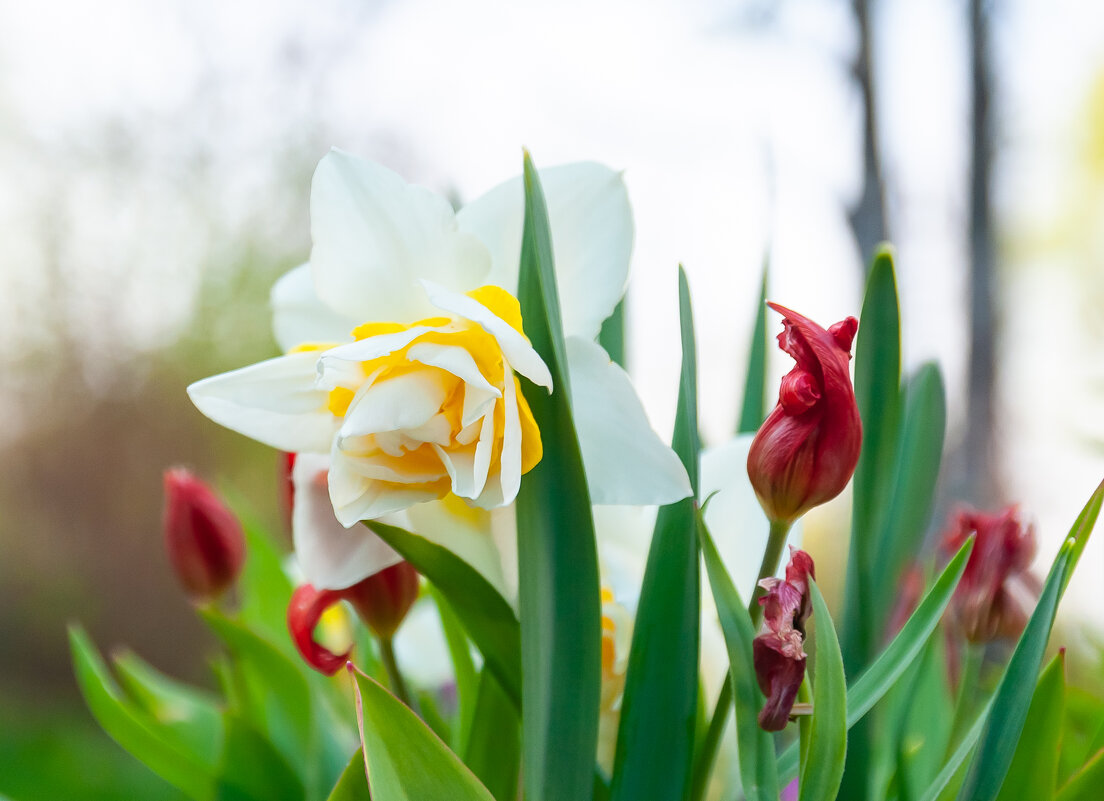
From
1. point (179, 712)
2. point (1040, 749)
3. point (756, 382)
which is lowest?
point (179, 712)

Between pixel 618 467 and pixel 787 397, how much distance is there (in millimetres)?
52

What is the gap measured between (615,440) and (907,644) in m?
0.10

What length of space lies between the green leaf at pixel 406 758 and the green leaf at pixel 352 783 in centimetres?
5

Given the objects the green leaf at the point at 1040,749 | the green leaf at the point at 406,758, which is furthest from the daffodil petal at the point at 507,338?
the green leaf at the point at 1040,749

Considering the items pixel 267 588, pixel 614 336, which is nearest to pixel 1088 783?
pixel 614 336

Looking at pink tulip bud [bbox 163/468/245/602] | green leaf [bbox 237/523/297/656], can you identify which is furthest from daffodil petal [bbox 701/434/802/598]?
green leaf [bbox 237/523/297/656]

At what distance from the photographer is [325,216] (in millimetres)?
269

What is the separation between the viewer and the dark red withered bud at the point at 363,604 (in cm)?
29

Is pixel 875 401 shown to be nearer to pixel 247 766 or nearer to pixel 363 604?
pixel 363 604

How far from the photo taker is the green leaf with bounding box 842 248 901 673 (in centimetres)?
28

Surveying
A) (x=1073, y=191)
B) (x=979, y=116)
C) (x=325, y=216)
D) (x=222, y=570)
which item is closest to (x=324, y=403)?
(x=325, y=216)

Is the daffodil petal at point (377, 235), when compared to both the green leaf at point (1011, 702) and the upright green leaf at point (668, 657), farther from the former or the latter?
the green leaf at point (1011, 702)

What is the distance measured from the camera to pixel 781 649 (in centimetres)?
21

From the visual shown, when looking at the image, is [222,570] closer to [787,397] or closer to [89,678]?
[89,678]
